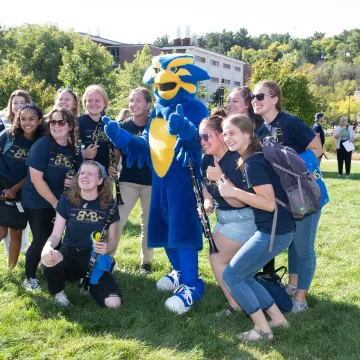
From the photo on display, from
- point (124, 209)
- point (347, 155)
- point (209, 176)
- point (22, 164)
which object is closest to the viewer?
point (209, 176)

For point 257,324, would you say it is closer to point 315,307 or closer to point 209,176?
point 315,307

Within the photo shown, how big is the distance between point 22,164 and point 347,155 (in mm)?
10313

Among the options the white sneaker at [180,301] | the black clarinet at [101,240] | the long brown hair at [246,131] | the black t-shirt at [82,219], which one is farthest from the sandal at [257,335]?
the black t-shirt at [82,219]

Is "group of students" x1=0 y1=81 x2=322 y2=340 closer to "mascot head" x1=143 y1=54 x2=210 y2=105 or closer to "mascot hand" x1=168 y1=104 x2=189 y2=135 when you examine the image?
"mascot hand" x1=168 y1=104 x2=189 y2=135

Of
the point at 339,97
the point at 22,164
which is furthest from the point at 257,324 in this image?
the point at 339,97

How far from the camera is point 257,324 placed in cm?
323

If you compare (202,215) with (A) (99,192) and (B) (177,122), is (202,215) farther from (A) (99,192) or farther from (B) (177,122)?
(A) (99,192)

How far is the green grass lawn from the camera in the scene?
10.1 ft

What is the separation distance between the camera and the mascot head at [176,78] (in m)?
4.09

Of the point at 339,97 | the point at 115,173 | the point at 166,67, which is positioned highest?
the point at 339,97

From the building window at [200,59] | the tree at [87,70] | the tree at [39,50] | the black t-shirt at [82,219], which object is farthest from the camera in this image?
the building window at [200,59]

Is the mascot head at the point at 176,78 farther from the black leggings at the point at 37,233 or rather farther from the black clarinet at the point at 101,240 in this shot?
the black leggings at the point at 37,233

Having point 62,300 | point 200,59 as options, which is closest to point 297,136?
point 62,300

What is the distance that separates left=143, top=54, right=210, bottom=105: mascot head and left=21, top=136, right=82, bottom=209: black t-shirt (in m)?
1.05
